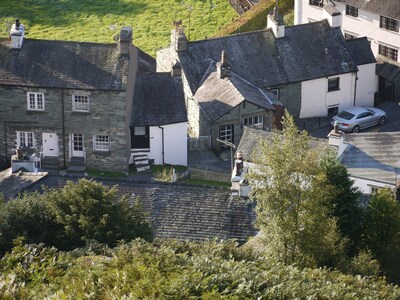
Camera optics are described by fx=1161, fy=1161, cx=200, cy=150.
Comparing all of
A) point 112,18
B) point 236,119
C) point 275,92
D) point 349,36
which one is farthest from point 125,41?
point 112,18

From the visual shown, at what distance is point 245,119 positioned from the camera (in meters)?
68.9

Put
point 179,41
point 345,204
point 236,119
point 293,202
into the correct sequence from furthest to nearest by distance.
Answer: point 179,41, point 236,119, point 345,204, point 293,202

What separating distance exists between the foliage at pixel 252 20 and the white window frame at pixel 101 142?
21292 millimetres

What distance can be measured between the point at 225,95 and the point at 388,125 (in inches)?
444

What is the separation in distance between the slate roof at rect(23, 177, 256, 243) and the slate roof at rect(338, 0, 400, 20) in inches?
1203

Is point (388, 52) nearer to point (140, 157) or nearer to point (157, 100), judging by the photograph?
point (157, 100)

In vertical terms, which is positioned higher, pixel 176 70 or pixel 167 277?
pixel 176 70

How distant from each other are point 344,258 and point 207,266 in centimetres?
749

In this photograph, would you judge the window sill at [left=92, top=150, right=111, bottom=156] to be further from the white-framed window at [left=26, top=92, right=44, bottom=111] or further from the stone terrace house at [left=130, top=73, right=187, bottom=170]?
the white-framed window at [left=26, top=92, right=44, bottom=111]

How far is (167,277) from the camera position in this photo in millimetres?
39094

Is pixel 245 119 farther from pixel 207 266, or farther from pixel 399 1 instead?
pixel 207 266

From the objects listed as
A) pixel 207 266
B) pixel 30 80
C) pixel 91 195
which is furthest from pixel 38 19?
pixel 207 266

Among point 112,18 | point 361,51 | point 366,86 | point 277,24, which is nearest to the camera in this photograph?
point 277,24

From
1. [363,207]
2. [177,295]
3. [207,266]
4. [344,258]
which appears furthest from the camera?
[363,207]
